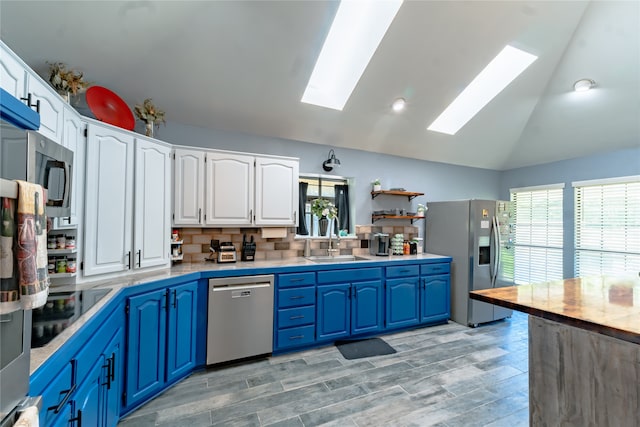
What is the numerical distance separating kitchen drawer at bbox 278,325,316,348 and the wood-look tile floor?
0.13 meters

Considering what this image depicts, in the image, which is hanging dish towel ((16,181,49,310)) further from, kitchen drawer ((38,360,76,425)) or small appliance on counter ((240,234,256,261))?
small appliance on counter ((240,234,256,261))

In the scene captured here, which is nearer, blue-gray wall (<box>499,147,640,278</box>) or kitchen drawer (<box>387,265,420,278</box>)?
kitchen drawer (<box>387,265,420,278</box>)

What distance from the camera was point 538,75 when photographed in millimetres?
3305

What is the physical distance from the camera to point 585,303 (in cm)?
132

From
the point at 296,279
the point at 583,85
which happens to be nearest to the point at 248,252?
the point at 296,279

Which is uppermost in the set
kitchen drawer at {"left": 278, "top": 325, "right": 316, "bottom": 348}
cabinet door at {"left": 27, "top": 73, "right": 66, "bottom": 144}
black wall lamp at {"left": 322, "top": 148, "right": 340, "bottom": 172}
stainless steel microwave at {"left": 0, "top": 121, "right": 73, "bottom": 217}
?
black wall lamp at {"left": 322, "top": 148, "right": 340, "bottom": 172}

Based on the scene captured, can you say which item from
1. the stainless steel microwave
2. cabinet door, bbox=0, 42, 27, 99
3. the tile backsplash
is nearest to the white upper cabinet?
the tile backsplash

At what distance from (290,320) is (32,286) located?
94.2 inches

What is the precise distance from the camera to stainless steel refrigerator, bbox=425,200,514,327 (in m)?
3.64

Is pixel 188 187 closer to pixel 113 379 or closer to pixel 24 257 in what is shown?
pixel 113 379

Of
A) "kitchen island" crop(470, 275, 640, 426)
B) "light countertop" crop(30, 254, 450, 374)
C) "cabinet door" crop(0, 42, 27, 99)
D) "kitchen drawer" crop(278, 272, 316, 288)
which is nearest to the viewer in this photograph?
"light countertop" crop(30, 254, 450, 374)

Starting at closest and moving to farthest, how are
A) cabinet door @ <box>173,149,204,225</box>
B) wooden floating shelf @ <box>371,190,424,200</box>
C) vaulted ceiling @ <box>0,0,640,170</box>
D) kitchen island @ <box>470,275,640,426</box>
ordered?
kitchen island @ <box>470,275,640,426</box>, vaulted ceiling @ <box>0,0,640,170</box>, cabinet door @ <box>173,149,204,225</box>, wooden floating shelf @ <box>371,190,424,200</box>

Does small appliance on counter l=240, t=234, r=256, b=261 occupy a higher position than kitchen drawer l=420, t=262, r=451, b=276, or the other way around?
small appliance on counter l=240, t=234, r=256, b=261

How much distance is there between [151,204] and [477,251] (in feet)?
12.5
